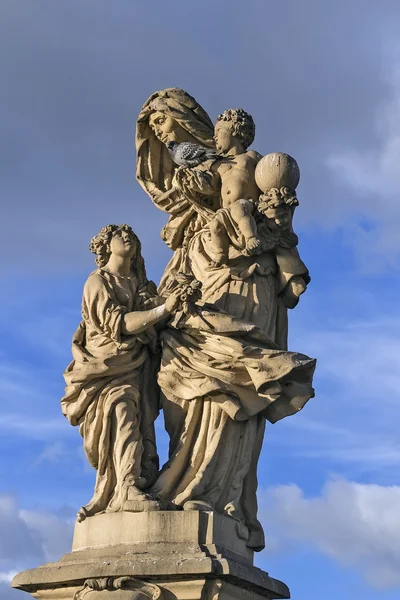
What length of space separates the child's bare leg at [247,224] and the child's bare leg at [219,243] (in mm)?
172

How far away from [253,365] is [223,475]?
101 cm

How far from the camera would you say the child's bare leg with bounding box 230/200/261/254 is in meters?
13.7

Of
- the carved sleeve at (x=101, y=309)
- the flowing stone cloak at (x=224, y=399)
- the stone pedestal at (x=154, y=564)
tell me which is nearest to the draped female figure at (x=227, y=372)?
the flowing stone cloak at (x=224, y=399)

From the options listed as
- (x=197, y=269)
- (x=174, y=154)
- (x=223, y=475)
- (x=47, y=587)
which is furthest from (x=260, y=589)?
(x=174, y=154)

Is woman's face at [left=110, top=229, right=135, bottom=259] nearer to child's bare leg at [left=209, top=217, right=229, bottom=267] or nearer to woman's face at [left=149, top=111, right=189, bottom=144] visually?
child's bare leg at [left=209, top=217, right=229, bottom=267]

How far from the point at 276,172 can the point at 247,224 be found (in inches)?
24.7

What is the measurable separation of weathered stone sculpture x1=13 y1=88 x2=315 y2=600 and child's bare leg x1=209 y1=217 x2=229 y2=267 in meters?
0.01

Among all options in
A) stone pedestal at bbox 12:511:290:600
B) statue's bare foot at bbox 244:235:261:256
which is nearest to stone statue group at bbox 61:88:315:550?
statue's bare foot at bbox 244:235:261:256

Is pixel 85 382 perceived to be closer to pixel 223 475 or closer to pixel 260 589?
pixel 223 475

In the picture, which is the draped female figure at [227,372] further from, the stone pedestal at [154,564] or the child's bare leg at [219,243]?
the stone pedestal at [154,564]

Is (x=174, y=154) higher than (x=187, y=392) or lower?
higher

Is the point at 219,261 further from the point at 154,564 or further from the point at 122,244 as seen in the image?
the point at 154,564

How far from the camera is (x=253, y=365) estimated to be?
13.1 meters

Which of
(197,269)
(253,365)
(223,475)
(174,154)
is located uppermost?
(174,154)
